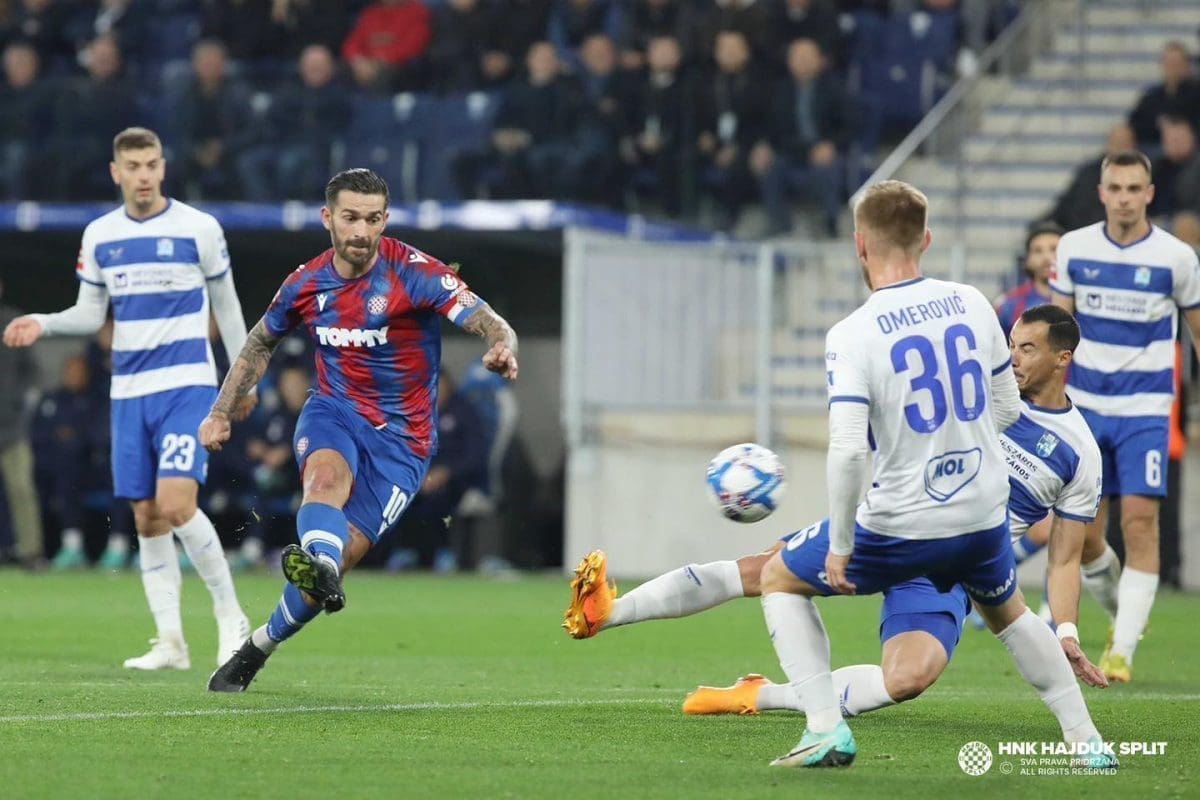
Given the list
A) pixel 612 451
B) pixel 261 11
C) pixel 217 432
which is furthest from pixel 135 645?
pixel 261 11

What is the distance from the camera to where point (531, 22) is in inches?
859

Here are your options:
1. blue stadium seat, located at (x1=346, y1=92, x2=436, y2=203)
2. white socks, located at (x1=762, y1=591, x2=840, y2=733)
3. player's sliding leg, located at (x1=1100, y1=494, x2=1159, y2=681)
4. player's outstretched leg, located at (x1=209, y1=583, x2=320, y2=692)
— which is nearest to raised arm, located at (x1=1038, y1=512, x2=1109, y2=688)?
player's sliding leg, located at (x1=1100, y1=494, x2=1159, y2=681)

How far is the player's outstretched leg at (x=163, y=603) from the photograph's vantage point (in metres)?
10.3

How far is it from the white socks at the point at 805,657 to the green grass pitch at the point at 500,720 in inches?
8.2

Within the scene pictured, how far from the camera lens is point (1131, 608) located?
34.3 ft

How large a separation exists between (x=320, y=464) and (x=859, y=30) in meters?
13.4

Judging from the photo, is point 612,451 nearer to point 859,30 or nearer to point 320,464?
point 859,30

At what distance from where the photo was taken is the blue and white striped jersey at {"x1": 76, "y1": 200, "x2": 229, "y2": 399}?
10.5 metres

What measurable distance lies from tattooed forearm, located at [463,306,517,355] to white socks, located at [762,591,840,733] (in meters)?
1.77

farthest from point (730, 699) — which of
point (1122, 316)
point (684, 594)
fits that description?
point (1122, 316)

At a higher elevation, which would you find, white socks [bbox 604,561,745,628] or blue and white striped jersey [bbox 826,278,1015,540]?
blue and white striped jersey [bbox 826,278,1015,540]

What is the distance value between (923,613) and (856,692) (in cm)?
38

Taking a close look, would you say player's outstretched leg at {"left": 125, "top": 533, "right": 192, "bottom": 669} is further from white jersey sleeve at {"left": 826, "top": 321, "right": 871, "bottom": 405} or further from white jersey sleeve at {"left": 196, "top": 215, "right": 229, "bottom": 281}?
white jersey sleeve at {"left": 826, "top": 321, "right": 871, "bottom": 405}

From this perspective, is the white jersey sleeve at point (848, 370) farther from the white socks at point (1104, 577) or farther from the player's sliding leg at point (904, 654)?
the white socks at point (1104, 577)
